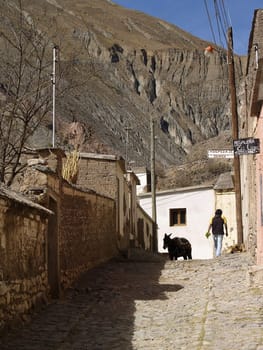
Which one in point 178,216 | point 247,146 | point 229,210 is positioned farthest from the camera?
point 178,216

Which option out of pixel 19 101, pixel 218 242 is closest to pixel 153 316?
pixel 19 101

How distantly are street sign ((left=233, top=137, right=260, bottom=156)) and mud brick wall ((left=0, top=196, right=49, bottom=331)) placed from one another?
4.39 metres

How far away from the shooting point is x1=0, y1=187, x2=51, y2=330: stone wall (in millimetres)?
9219

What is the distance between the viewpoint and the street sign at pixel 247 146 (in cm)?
1385

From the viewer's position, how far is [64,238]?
14.3m

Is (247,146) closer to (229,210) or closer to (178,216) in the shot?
(229,210)

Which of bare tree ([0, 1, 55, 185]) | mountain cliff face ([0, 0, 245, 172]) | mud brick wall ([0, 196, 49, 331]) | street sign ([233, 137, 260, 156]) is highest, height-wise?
mountain cliff face ([0, 0, 245, 172])

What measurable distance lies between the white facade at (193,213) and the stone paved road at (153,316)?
21.1m

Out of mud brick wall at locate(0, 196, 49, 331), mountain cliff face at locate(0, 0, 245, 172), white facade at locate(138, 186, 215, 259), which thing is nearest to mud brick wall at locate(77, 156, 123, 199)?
mud brick wall at locate(0, 196, 49, 331)

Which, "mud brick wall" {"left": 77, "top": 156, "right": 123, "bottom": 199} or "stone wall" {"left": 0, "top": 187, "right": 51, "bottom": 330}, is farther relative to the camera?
"mud brick wall" {"left": 77, "top": 156, "right": 123, "bottom": 199}

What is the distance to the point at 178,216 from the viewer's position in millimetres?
39344

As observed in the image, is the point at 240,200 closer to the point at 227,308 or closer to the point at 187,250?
the point at 187,250

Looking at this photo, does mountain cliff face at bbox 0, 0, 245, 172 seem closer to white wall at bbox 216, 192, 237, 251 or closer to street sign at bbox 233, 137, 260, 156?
white wall at bbox 216, 192, 237, 251

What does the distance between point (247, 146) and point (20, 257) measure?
5839 millimetres
